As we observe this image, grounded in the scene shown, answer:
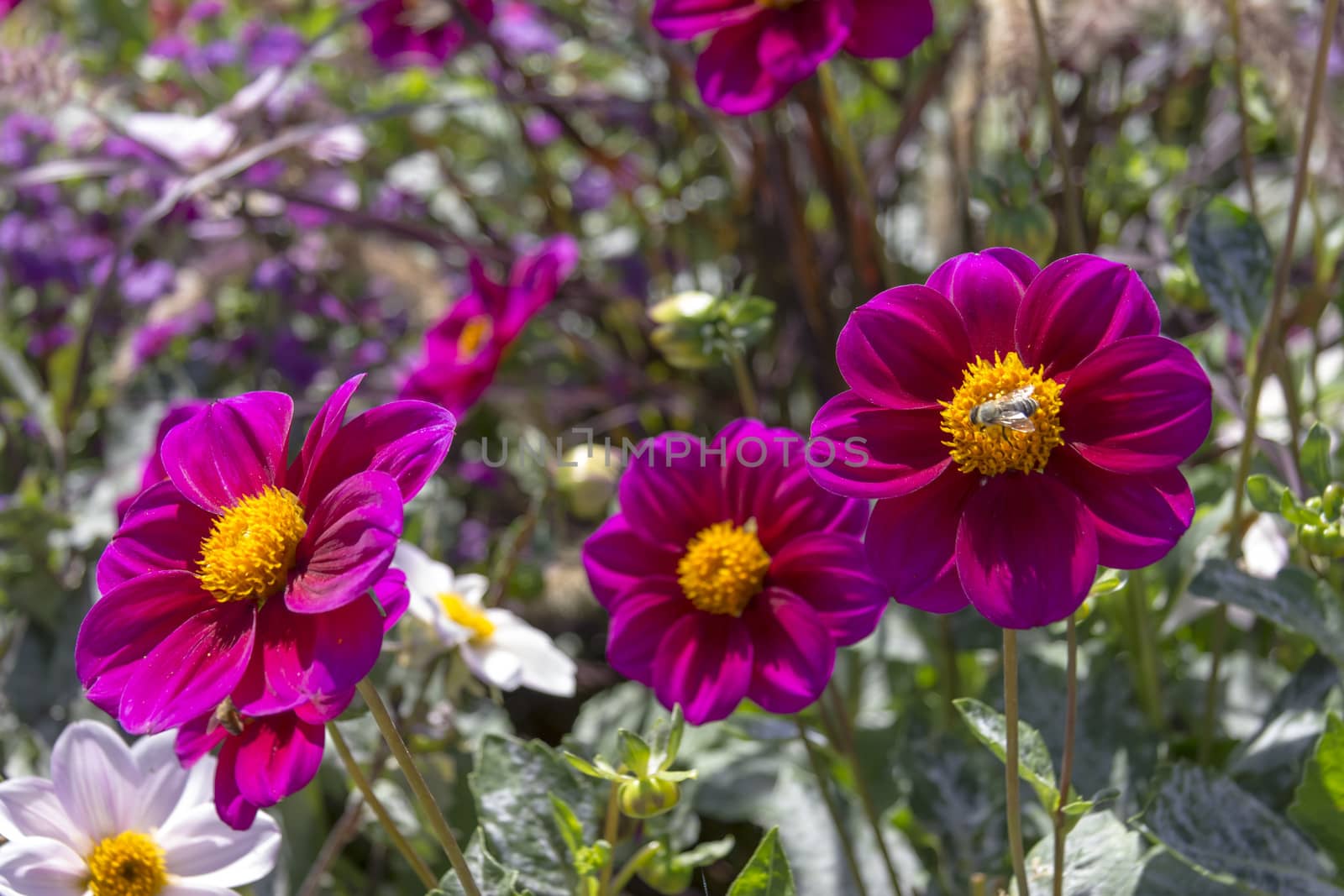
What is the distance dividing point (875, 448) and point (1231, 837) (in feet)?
1.01

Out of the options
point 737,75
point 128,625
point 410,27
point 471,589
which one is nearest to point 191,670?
point 128,625

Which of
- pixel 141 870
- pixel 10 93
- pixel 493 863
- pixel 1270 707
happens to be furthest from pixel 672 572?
pixel 10 93

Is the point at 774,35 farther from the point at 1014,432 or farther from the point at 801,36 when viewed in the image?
the point at 1014,432

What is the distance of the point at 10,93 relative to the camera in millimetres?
834

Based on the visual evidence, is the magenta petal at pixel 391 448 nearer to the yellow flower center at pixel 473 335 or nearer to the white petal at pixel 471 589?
the white petal at pixel 471 589

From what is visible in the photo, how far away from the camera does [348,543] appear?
419mm

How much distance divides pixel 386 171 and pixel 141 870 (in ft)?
3.64

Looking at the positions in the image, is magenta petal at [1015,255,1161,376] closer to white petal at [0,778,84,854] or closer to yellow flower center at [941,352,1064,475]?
yellow flower center at [941,352,1064,475]

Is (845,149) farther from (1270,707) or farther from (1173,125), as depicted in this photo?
(1173,125)

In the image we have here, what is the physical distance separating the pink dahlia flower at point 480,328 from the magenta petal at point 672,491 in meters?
0.25

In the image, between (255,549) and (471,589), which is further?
(471,589)

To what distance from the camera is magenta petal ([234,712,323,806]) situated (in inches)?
17.9

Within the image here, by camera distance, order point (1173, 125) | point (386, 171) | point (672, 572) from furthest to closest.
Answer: point (386, 171), point (1173, 125), point (672, 572)

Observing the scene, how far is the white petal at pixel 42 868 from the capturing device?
0.49 meters
